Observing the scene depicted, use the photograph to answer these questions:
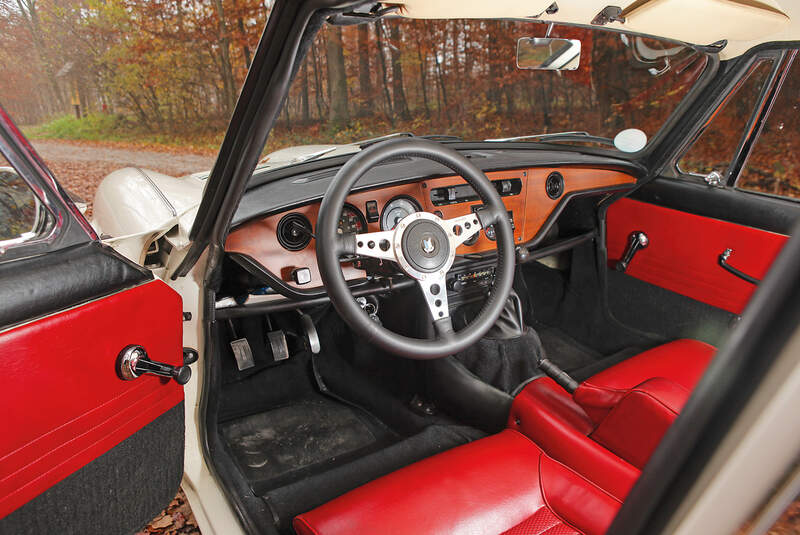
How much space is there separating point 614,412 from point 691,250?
1256 millimetres

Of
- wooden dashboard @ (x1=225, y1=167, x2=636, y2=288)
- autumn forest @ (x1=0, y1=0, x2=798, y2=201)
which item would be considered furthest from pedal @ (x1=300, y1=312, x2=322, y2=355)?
autumn forest @ (x1=0, y1=0, x2=798, y2=201)

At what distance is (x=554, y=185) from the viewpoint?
2.19m

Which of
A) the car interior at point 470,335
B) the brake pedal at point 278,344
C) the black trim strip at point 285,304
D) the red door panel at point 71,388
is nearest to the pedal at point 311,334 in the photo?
the car interior at point 470,335

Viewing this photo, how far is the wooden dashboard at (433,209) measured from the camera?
1.60 m

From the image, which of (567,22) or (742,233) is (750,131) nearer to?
(742,233)

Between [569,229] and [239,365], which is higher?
[569,229]

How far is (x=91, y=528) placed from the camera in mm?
1099

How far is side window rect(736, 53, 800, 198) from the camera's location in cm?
200

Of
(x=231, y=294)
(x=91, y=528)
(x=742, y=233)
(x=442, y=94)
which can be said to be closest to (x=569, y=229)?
(x=742, y=233)

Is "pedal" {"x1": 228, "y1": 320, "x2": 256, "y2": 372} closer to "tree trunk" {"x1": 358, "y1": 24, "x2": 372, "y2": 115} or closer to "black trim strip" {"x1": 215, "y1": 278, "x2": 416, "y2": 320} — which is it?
"black trim strip" {"x1": 215, "y1": 278, "x2": 416, "y2": 320}

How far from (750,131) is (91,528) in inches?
103

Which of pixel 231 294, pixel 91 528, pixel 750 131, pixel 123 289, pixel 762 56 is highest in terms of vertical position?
pixel 762 56

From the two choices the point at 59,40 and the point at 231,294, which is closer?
the point at 231,294

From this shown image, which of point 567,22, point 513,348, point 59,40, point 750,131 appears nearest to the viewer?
point 567,22
